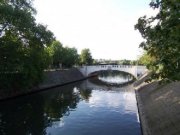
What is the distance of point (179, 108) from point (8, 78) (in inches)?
1298

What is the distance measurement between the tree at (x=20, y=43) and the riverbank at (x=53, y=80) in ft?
5.26

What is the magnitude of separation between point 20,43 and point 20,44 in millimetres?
499

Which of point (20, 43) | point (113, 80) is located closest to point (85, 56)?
point (113, 80)

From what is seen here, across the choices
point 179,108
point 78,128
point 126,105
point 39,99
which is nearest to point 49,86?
point 39,99

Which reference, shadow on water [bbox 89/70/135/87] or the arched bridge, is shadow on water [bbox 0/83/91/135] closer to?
shadow on water [bbox 89/70/135/87]

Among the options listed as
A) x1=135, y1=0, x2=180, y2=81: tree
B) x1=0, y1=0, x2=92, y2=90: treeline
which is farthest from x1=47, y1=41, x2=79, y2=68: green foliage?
x1=135, y1=0, x2=180, y2=81: tree

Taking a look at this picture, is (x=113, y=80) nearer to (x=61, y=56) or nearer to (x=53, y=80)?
(x=61, y=56)

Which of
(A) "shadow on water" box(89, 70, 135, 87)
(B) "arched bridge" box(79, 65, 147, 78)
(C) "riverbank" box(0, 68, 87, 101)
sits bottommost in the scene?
(A) "shadow on water" box(89, 70, 135, 87)

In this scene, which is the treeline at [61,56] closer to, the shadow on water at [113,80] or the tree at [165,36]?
the shadow on water at [113,80]

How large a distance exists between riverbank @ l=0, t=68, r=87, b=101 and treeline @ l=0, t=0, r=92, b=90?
4.76ft

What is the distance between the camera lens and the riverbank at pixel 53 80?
52275 millimetres

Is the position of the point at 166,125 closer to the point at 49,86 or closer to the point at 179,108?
the point at 179,108

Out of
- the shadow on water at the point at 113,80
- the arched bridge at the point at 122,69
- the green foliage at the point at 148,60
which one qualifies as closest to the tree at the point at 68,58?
the arched bridge at the point at 122,69

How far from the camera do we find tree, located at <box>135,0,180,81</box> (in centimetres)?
1120
